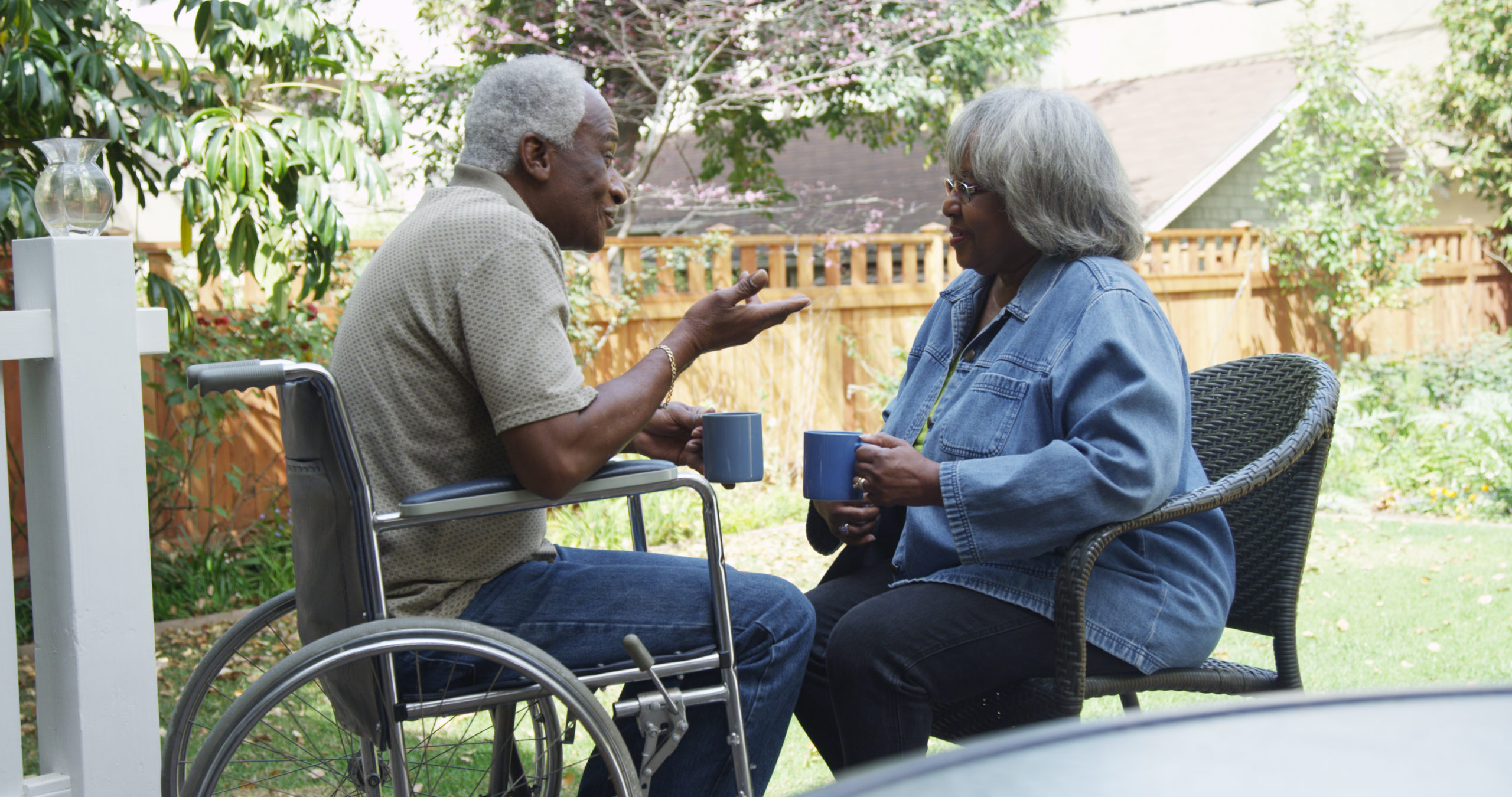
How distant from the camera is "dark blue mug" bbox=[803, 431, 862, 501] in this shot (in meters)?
2.03

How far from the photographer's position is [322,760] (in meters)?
2.13

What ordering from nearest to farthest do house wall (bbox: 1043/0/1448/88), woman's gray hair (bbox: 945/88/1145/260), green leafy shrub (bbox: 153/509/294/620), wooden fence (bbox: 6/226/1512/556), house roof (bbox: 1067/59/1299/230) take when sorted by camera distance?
woman's gray hair (bbox: 945/88/1145/260)
green leafy shrub (bbox: 153/509/294/620)
wooden fence (bbox: 6/226/1512/556)
house roof (bbox: 1067/59/1299/230)
house wall (bbox: 1043/0/1448/88)

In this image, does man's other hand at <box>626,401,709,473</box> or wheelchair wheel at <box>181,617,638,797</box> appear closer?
wheelchair wheel at <box>181,617,638,797</box>

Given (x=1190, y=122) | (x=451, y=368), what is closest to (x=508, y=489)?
(x=451, y=368)

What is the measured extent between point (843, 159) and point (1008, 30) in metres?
7.57

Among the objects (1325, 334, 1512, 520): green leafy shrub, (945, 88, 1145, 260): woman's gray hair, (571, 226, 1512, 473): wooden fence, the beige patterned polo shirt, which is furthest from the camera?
(571, 226, 1512, 473): wooden fence

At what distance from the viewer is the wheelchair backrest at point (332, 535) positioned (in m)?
1.70

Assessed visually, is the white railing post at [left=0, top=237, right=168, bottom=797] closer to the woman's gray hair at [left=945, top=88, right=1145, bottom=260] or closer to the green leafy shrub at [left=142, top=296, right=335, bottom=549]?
the woman's gray hair at [left=945, top=88, right=1145, bottom=260]

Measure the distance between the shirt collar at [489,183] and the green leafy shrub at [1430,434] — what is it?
586 centimetres

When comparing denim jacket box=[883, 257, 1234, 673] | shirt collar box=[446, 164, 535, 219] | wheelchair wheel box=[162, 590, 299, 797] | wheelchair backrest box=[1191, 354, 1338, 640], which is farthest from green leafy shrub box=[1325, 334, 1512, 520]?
wheelchair wheel box=[162, 590, 299, 797]

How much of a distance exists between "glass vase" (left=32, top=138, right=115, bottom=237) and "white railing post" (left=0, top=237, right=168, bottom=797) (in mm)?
36

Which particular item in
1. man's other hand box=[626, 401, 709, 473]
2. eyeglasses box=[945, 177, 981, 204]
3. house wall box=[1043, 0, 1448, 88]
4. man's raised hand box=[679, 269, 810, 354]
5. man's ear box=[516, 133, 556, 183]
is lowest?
man's other hand box=[626, 401, 709, 473]

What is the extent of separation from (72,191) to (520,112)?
0.73 meters

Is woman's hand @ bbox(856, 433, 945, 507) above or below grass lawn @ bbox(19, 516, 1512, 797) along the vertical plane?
above
